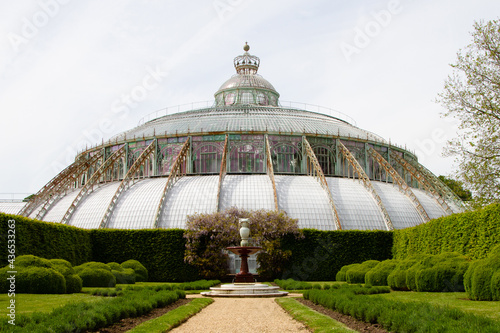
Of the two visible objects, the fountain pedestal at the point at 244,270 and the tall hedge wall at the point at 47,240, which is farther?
the tall hedge wall at the point at 47,240

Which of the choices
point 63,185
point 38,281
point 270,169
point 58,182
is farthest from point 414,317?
point 58,182

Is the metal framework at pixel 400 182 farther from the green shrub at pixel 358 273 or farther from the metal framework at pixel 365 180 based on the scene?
the green shrub at pixel 358 273

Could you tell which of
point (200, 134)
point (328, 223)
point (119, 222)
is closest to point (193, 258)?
point (119, 222)

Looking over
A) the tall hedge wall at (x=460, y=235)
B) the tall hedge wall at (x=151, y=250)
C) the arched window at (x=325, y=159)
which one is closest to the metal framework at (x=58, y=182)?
the tall hedge wall at (x=151, y=250)

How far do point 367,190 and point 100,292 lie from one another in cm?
2782

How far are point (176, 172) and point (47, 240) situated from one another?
1590 cm

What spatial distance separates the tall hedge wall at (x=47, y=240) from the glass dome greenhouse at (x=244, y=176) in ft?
16.3

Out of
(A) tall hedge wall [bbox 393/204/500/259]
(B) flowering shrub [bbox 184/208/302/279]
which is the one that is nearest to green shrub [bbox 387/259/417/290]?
(A) tall hedge wall [bbox 393/204/500/259]

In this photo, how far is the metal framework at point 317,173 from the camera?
1531 inches

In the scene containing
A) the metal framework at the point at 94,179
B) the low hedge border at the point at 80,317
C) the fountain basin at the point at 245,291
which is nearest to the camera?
the low hedge border at the point at 80,317

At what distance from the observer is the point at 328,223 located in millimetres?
38781

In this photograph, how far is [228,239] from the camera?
34.2 meters

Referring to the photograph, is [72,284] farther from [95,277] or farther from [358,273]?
[358,273]

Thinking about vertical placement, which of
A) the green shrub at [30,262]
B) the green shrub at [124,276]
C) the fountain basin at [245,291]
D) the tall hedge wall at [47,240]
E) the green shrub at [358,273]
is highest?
the tall hedge wall at [47,240]
